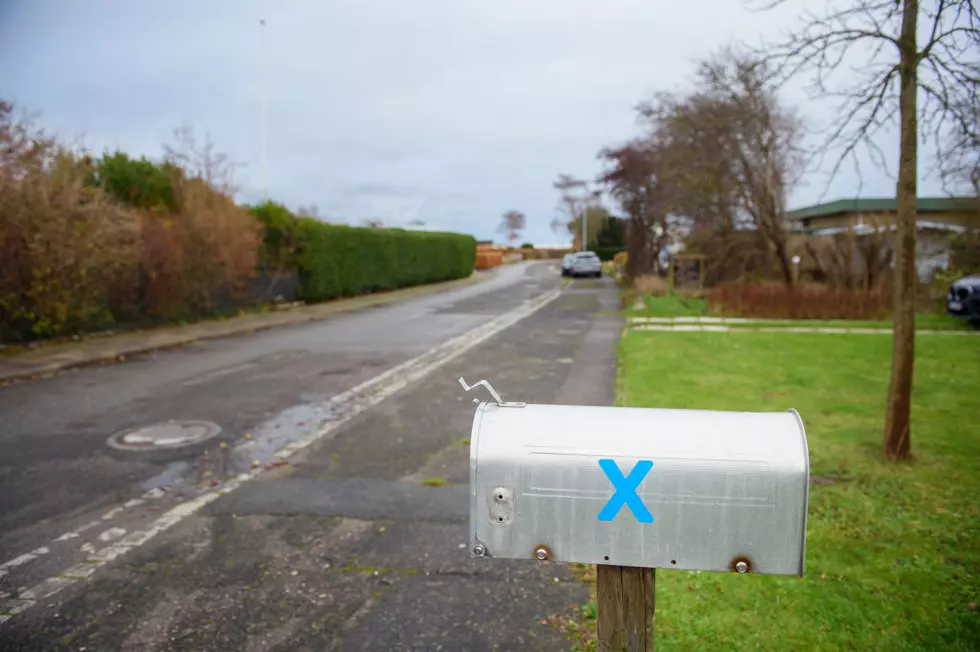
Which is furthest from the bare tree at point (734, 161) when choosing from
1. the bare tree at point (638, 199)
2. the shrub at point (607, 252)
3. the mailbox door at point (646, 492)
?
the shrub at point (607, 252)

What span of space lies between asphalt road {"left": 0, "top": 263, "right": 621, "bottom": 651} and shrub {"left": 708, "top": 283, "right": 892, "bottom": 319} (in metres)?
8.54

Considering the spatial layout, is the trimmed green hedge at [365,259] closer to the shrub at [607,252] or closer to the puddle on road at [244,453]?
the puddle on road at [244,453]

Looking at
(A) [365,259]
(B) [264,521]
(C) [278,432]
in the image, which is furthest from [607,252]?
(B) [264,521]

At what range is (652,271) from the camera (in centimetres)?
3203

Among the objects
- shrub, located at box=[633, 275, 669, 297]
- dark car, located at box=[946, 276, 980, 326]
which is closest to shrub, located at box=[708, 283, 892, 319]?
dark car, located at box=[946, 276, 980, 326]

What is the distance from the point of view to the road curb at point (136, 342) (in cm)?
1133

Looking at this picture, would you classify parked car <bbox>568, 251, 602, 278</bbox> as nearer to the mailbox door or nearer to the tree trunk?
the tree trunk

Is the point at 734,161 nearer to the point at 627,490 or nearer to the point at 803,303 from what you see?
the point at 803,303

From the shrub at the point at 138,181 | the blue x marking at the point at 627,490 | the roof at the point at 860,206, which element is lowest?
the blue x marking at the point at 627,490

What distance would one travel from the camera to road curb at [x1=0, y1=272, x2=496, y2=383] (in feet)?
37.2

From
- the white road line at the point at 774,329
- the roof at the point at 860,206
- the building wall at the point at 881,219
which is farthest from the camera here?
the roof at the point at 860,206

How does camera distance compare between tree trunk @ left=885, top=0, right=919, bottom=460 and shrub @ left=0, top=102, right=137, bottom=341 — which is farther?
shrub @ left=0, top=102, right=137, bottom=341

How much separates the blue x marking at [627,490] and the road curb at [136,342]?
437 inches

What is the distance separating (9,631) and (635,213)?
32.5m
